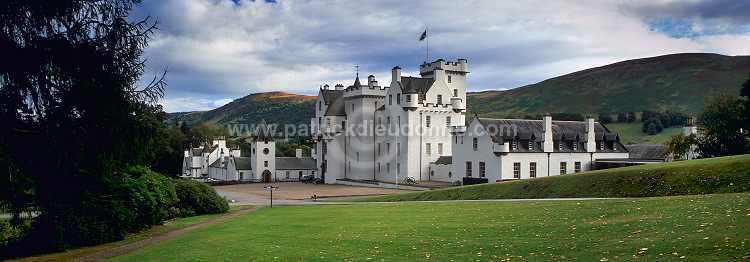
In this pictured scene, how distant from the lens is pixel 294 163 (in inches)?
3767

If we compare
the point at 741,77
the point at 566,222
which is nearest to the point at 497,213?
the point at 566,222

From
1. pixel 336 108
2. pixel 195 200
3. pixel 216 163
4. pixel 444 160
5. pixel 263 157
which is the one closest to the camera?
pixel 195 200

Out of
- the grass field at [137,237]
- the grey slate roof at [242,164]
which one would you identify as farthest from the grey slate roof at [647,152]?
the grey slate roof at [242,164]

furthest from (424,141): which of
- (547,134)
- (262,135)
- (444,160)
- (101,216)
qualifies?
(101,216)

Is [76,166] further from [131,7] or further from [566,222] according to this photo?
[566,222]

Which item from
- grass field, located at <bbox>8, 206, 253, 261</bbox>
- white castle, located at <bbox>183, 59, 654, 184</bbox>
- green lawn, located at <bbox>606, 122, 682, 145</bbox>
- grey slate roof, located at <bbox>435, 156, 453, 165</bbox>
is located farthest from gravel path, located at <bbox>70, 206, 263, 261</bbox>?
green lawn, located at <bbox>606, 122, 682, 145</bbox>

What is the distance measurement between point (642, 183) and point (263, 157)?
6994 centimetres

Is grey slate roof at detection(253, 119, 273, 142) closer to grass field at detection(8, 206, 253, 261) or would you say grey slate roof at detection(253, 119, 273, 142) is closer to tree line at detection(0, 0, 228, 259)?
grass field at detection(8, 206, 253, 261)

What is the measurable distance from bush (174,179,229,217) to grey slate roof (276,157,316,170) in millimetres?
56322

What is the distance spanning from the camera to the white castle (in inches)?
2248

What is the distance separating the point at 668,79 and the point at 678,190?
189583 millimetres

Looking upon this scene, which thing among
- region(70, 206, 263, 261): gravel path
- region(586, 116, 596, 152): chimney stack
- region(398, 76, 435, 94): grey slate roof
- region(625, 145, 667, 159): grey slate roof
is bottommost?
region(70, 206, 263, 261): gravel path

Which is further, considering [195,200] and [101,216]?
[195,200]

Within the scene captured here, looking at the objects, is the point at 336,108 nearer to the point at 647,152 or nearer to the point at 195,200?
the point at 647,152
